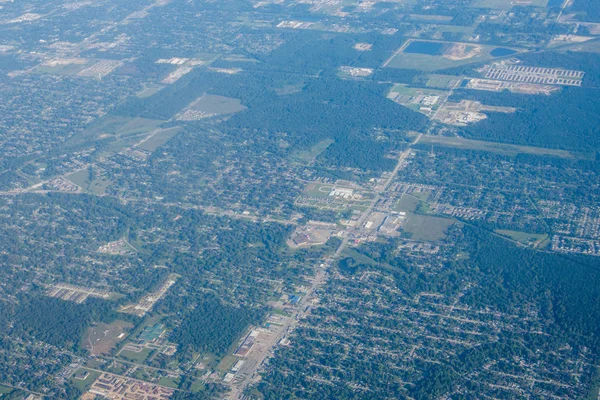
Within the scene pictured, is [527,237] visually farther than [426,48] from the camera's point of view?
No

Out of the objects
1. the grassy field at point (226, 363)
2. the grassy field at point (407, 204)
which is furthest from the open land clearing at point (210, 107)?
the grassy field at point (226, 363)

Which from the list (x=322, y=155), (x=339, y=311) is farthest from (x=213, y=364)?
(x=322, y=155)

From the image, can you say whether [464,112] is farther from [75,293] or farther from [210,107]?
[75,293]

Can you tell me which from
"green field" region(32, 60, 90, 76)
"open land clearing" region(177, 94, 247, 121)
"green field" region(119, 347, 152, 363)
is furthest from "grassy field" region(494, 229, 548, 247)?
"green field" region(32, 60, 90, 76)

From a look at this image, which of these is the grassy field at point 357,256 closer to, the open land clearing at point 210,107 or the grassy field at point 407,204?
the grassy field at point 407,204

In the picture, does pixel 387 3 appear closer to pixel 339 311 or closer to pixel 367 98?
pixel 367 98

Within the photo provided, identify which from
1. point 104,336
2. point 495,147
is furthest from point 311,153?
point 104,336

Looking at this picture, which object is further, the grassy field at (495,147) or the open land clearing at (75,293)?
the grassy field at (495,147)

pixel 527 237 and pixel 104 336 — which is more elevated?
pixel 104 336
